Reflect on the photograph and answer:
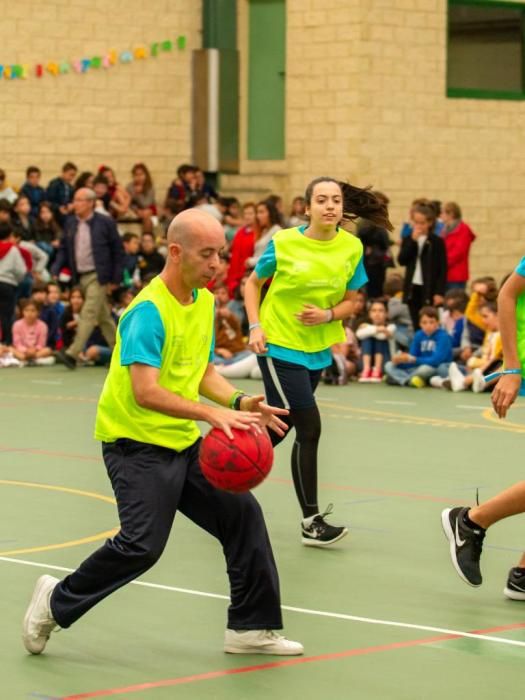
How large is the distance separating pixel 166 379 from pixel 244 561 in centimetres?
79

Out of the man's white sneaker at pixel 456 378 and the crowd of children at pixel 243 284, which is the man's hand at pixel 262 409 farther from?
the man's white sneaker at pixel 456 378

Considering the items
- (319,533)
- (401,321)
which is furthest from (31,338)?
(319,533)

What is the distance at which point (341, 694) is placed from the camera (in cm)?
610

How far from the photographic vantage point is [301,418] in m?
9.41

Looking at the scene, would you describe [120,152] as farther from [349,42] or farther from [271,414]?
[271,414]

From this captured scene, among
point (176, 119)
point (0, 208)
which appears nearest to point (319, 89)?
point (176, 119)

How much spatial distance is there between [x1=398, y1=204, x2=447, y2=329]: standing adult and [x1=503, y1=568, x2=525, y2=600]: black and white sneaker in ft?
45.0

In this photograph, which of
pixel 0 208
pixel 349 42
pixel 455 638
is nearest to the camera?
pixel 455 638

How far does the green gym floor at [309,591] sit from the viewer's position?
6301 millimetres

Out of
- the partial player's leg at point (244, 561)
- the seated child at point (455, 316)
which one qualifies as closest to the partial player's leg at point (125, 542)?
the partial player's leg at point (244, 561)

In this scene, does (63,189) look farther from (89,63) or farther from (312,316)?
(312,316)

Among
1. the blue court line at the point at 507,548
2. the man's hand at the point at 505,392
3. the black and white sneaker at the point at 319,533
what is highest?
the man's hand at the point at 505,392

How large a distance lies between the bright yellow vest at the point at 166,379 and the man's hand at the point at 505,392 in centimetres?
155

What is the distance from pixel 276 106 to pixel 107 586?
71.4 feet
